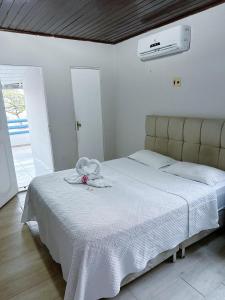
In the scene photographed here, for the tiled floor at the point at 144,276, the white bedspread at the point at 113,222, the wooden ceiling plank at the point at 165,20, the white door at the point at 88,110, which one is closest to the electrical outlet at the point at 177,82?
the wooden ceiling plank at the point at 165,20

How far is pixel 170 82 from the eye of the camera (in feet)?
10.2

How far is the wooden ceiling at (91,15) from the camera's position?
2.31m

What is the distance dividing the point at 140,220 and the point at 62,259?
675 mm

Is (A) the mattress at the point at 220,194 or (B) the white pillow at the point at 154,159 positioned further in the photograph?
(B) the white pillow at the point at 154,159

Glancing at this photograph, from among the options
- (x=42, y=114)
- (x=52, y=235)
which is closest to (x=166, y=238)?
(x=52, y=235)

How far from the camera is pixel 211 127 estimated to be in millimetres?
2516

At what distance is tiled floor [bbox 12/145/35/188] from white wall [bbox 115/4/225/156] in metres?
1.92

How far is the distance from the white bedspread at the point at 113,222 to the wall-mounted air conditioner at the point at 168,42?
1.59 m

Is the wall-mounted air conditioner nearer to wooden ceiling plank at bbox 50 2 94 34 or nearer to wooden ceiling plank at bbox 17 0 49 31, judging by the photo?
wooden ceiling plank at bbox 50 2 94 34

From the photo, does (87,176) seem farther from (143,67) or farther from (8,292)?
(143,67)

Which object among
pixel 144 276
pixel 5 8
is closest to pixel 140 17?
pixel 5 8

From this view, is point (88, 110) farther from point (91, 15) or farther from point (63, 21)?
point (91, 15)

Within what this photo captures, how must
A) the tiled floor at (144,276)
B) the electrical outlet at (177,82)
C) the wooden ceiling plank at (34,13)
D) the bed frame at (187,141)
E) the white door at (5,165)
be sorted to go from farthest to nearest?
the white door at (5,165), the electrical outlet at (177,82), the wooden ceiling plank at (34,13), the bed frame at (187,141), the tiled floor at (144,276)

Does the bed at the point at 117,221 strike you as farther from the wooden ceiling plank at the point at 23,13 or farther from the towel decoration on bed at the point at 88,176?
the wooden ceiling plank at the point at 23,13
